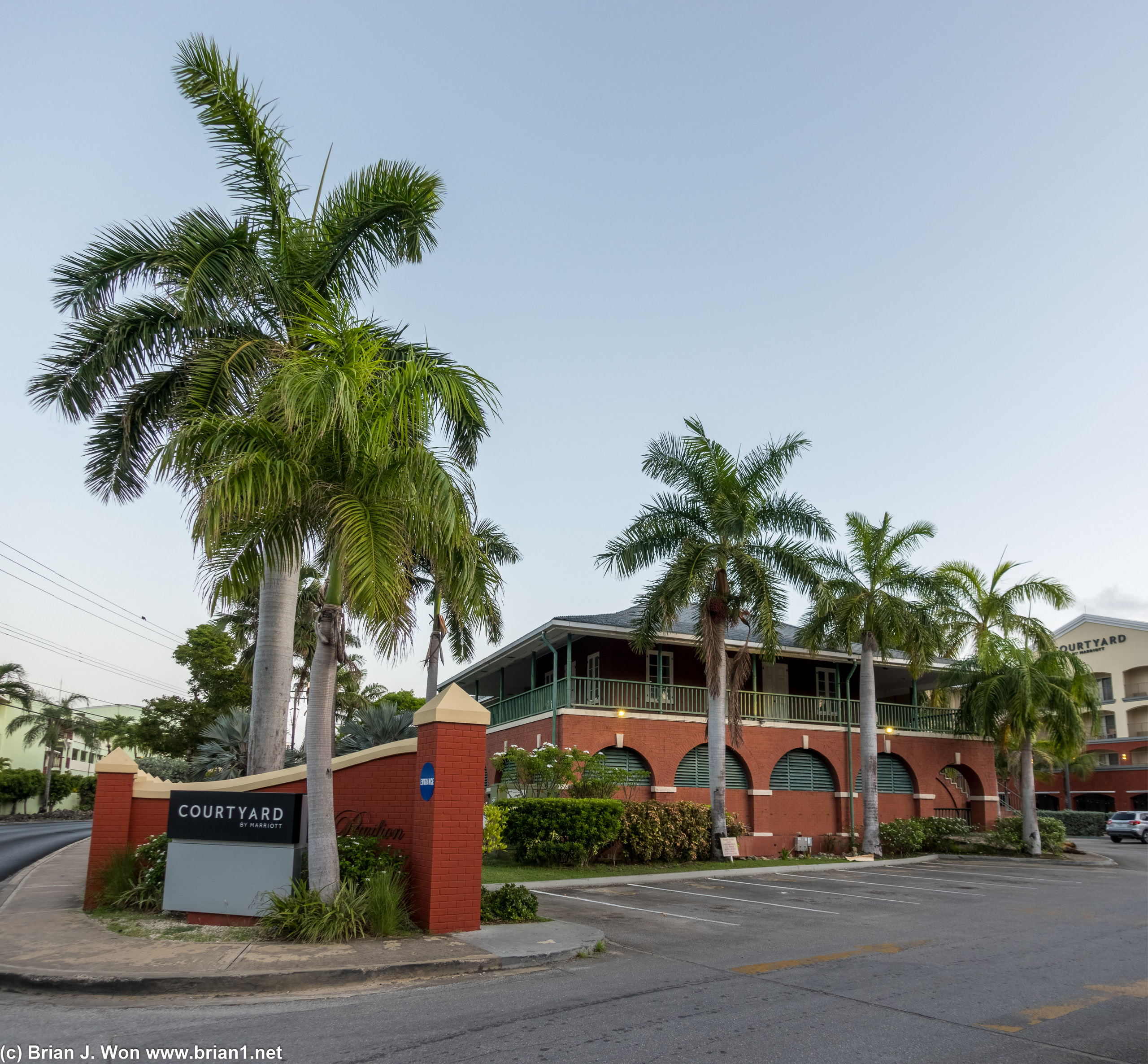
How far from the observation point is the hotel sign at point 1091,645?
5928cm

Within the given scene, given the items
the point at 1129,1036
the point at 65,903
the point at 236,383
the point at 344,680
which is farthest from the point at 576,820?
the point at 344,680

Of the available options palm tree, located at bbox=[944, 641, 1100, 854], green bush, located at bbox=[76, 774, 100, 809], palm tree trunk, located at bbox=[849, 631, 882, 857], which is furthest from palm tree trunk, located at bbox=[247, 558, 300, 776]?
green bush, located at bbox=[76, 774, 100, 809]

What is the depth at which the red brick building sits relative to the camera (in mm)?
24391

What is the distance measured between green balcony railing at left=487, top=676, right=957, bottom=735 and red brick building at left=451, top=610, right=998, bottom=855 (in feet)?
0.17

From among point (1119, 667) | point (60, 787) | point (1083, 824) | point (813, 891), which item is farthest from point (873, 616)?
point (60, 787)

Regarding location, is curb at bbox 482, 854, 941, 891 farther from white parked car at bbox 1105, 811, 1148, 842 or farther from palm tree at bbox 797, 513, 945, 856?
white parked car at bbox 1105, 811, 1148, 842

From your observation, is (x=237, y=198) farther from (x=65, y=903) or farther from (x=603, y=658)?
(x=603, y=658)

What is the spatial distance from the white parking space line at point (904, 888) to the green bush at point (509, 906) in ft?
30.6

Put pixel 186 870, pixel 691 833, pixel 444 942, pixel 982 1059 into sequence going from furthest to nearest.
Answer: pixel 691 833
pixel 186 870
pixel 444 942
pixel 982 1059

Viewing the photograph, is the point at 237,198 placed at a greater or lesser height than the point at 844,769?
greater

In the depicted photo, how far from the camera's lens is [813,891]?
16.7 metres

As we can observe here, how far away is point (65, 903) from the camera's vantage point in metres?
12.0

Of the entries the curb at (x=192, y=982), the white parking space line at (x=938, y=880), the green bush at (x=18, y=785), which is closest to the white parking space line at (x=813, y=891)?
the white parking space line at (x=938, y=880)

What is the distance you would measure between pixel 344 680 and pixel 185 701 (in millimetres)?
8065
